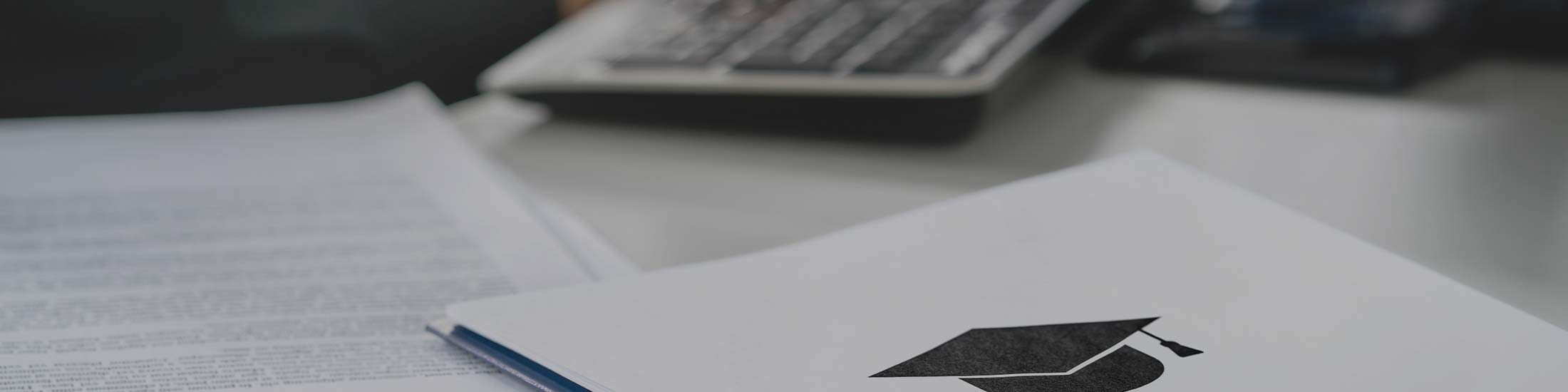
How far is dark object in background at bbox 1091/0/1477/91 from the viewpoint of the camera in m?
0.59

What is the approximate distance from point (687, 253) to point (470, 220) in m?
0.09

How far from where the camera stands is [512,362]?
0.29m

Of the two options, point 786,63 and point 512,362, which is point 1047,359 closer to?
point 512,362

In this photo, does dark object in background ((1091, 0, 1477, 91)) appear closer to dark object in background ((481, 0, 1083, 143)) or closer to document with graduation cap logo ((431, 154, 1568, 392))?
dark object in background ((481, 0, 1083, 143))

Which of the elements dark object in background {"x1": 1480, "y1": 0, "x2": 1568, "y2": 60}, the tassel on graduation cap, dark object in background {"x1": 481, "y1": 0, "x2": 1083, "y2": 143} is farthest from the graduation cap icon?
dark object in background {"x1": 1480, "y1": 0, "x2": 1568, "y2": 60}

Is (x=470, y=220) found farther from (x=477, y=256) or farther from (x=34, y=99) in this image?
(x=34, y=99)

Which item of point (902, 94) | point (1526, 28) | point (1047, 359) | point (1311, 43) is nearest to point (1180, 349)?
point (1047, 359)

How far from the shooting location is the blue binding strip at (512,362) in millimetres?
279

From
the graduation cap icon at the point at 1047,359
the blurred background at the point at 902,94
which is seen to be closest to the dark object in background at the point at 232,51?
the blurred background at the point at 902,94

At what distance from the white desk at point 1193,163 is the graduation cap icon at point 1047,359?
0.15 metres

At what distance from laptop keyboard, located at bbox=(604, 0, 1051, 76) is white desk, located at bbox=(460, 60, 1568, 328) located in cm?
4

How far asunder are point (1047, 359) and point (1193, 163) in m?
0.26

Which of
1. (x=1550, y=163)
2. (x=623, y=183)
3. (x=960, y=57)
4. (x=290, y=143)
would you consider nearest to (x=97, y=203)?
(x=290, y=143)

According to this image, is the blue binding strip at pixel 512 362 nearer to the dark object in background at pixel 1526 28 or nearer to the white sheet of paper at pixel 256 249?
the white sheet of paper at pixel 256 249
